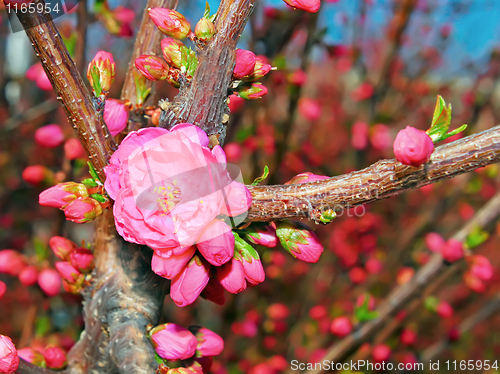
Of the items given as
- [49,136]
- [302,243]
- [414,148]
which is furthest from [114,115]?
[49,136]

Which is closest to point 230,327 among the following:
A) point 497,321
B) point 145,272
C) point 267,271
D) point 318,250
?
point 267,271

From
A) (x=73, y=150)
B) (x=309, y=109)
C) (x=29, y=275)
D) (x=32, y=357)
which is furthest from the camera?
(x=309, y=109)

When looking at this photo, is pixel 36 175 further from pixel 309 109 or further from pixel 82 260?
pixel 309 109

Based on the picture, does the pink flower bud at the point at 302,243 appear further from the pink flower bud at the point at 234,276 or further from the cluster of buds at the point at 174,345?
the cluster of buds at the point at 174,345

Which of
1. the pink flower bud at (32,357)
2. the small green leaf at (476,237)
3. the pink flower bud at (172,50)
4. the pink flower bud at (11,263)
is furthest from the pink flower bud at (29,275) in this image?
the small green leaf at (476,237)

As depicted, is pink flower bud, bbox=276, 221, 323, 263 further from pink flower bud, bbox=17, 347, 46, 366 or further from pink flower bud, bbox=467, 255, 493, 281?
pink flower bud, bbox=467, 255, 493, 281

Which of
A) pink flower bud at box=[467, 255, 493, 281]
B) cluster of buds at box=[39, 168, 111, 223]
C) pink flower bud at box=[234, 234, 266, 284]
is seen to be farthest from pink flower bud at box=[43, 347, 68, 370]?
pink flower bud at box=[467, 255, 493, 281]
